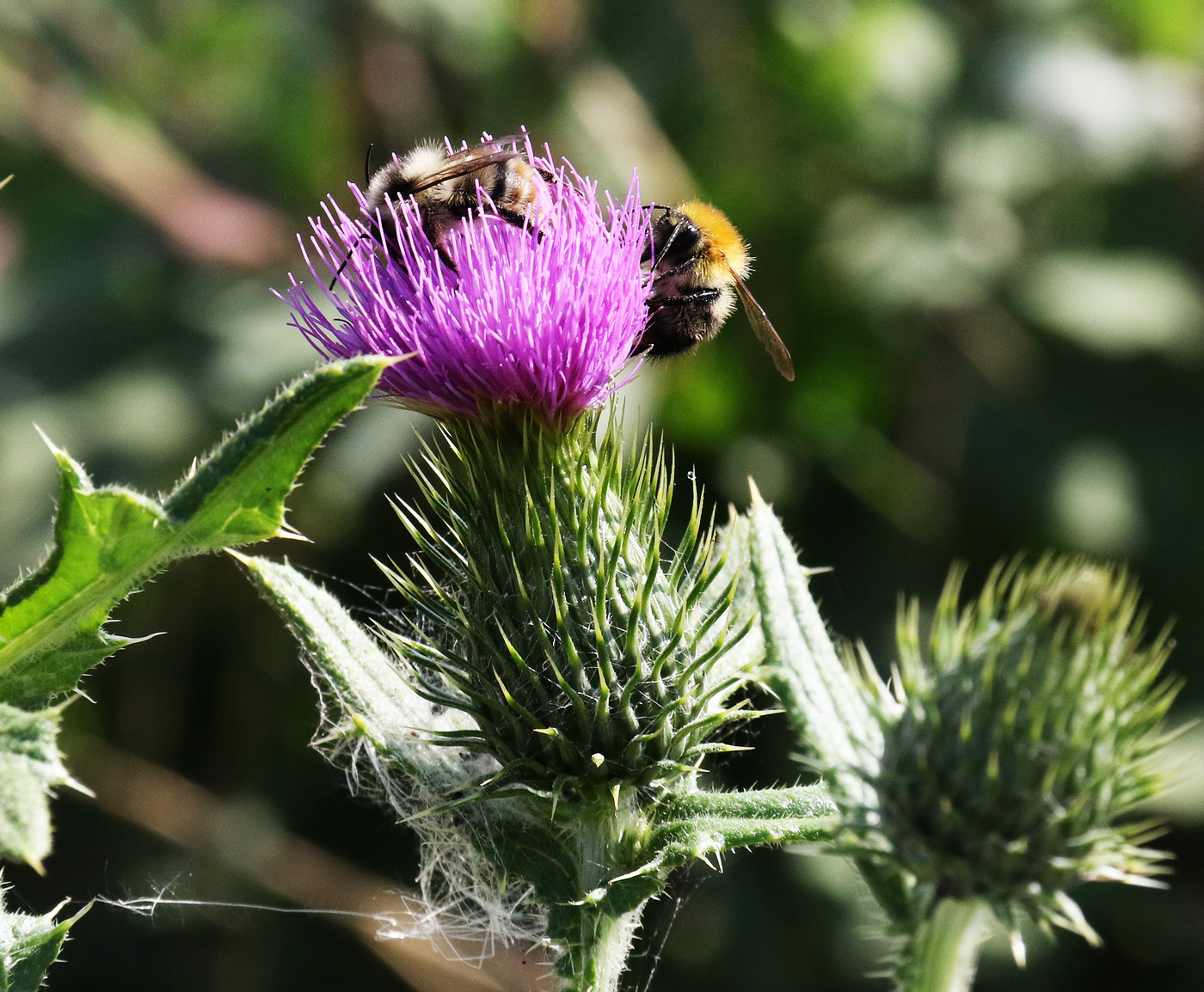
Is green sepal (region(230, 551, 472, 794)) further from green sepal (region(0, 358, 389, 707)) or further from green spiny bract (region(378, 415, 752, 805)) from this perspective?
green sepal (region(0, 358, 389, 707))

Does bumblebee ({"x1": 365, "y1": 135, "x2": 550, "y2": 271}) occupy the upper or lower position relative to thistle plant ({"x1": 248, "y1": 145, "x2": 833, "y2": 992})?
upper

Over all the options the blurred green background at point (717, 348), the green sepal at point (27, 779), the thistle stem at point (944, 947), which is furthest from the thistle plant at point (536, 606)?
the blurred green background at point (717, 348)

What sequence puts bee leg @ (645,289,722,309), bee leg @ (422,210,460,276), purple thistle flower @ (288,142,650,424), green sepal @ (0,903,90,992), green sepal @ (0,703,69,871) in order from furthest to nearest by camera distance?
bee leg @ (645,289,722,309), bee leg @ (422,210,460,276), purple thistle flower @ (288,142,650,424), green sepal @ (0,903,90,992), green sepal @ (0,703,69,871)

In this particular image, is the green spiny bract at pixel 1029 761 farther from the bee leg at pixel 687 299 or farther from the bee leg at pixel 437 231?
the bee leg at pixel 437 231

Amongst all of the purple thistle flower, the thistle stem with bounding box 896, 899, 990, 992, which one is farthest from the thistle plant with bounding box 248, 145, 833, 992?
the thistle stem with bounding box 896, 899, 990, 992

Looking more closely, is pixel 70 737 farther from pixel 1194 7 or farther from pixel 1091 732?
pixel 1194 7

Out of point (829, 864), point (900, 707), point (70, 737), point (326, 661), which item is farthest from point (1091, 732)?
point (70, 737)
